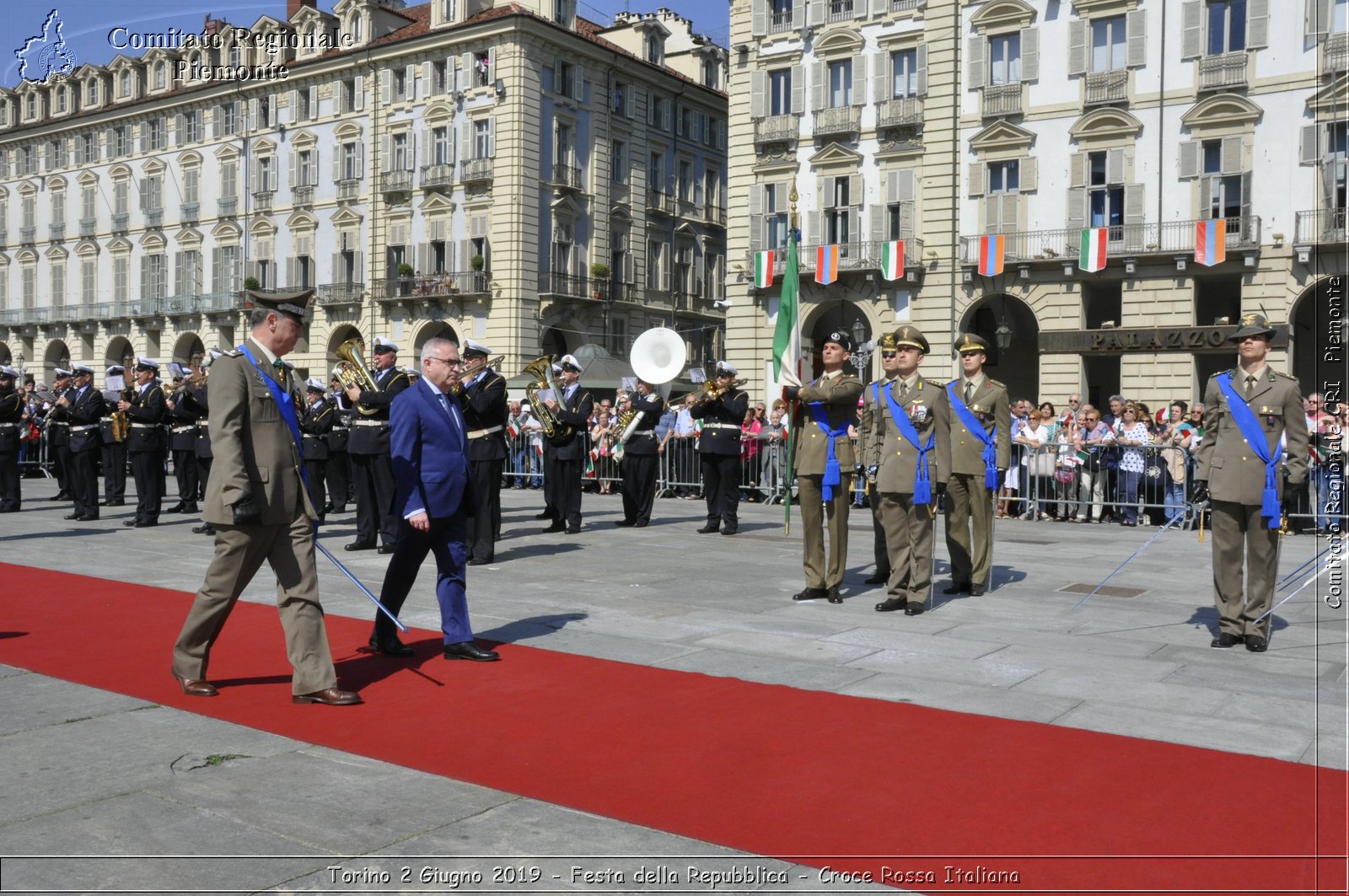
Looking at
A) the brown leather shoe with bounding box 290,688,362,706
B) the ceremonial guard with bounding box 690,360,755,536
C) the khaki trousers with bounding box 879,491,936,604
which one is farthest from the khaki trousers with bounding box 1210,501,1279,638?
the ceremonial guard with bounding box 690,360,755,536

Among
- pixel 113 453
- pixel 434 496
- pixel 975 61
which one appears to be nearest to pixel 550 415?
pixel 113 453

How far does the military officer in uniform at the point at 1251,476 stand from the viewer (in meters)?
7.99

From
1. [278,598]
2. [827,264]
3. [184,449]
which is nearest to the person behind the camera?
[278,598]

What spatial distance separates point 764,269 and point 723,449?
22704mm

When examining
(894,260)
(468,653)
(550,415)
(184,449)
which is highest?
(894,260)

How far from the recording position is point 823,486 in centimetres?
982

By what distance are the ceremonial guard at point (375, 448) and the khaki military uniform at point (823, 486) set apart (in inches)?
169

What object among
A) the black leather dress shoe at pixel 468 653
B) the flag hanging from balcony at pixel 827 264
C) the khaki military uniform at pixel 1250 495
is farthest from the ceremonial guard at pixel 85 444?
the flag hanging from balcony at pixel 827 264

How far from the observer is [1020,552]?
536 inches

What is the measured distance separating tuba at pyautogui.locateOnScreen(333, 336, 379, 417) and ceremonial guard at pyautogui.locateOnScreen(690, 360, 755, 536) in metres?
3.99

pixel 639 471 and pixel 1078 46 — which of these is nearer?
pixel 639 471

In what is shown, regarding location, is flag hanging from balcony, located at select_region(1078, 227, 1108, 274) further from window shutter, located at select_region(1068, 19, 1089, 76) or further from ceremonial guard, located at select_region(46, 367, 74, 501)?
ceremonial guard, located at select_region(46, 367, 74, 501)

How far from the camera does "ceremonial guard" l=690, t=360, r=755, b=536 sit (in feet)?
49.3

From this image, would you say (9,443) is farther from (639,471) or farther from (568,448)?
(639,471)
